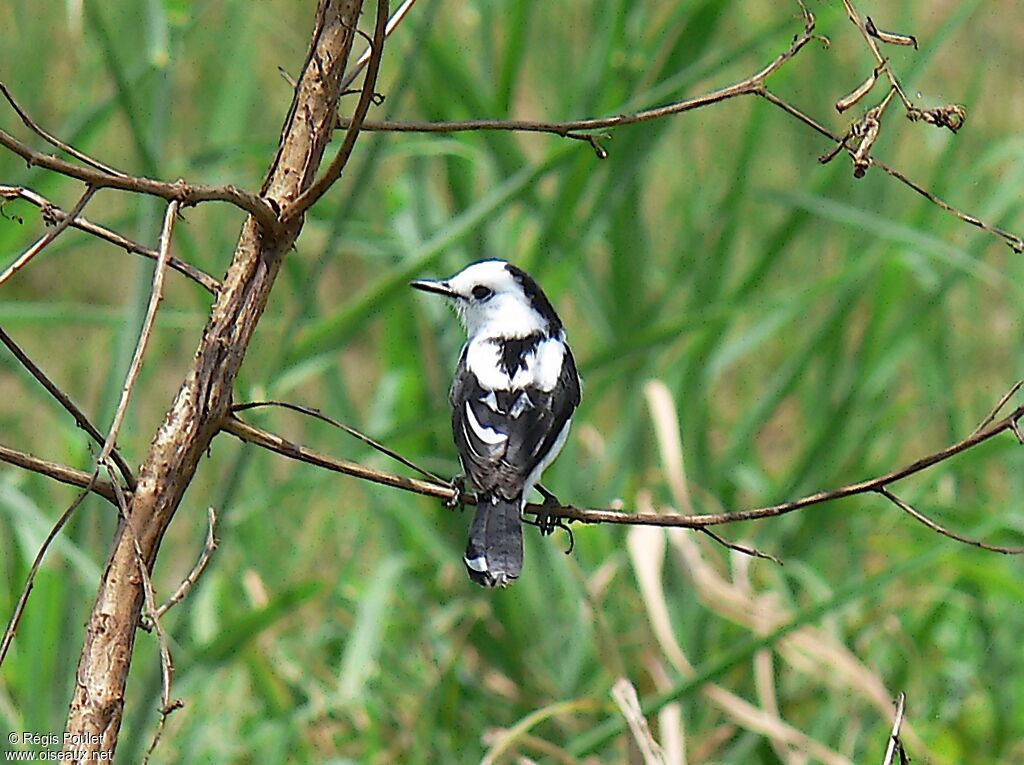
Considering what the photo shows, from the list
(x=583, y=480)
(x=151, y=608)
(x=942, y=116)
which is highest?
(x=583, y=480)

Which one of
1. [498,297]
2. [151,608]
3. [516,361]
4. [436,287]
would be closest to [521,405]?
[516,361]

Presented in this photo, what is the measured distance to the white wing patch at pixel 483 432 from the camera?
2.50 metres

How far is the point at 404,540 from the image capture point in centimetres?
385

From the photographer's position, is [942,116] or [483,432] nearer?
[942,116]

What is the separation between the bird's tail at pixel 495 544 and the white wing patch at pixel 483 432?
6.8 inches

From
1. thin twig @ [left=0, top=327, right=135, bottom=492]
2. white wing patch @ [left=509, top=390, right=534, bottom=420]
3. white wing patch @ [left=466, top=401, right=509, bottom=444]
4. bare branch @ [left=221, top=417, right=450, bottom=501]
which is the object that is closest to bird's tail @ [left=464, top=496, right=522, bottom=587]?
white wing patch @ [left=466, top=401, right=509, bottom=444]

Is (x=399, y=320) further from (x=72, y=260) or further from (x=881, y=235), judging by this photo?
(x=72, y=260)

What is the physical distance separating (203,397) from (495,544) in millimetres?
940

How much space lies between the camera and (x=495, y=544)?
217 cm

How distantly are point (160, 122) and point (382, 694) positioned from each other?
5.89 feet

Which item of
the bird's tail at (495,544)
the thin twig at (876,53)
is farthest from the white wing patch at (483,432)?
the thin twig at (876,53)

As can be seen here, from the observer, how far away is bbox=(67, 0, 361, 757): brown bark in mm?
1220

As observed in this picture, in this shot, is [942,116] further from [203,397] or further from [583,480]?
[583,480]

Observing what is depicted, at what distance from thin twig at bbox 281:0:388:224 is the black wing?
1.10 meters
